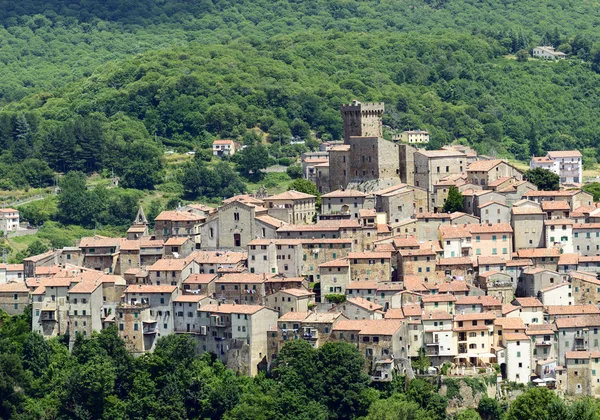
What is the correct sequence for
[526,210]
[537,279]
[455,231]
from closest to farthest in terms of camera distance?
[537,279] → [455,231] → [526,210]

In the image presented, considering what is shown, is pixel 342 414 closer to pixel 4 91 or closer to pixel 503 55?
pixel 503 55

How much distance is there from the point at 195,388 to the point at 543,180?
84.4ft

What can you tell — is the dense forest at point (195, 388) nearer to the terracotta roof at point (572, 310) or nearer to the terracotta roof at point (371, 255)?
the terracotta roof at point (572, 310)

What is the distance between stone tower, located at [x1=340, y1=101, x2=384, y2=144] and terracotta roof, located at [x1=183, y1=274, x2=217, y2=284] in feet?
54.6

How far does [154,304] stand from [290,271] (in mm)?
7426

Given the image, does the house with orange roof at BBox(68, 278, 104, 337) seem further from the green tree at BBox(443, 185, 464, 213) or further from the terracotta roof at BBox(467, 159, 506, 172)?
the terracotta roof at BBox(467, 159, 506, 172)

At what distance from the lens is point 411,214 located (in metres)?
87.5

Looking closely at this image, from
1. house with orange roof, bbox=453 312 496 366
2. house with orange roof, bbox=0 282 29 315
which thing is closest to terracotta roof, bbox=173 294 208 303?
house with orange roof, bbox=0 282 29 315

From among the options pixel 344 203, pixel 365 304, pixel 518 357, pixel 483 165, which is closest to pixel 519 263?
pixel 518 357

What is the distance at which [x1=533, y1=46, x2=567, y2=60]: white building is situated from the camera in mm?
177875

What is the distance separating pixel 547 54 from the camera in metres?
179

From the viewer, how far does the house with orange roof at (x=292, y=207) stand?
8831 centimetres

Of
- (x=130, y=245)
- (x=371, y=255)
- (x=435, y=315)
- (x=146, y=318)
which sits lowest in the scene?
(x=435, y=315)

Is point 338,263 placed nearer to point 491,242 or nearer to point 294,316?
point 294,316
